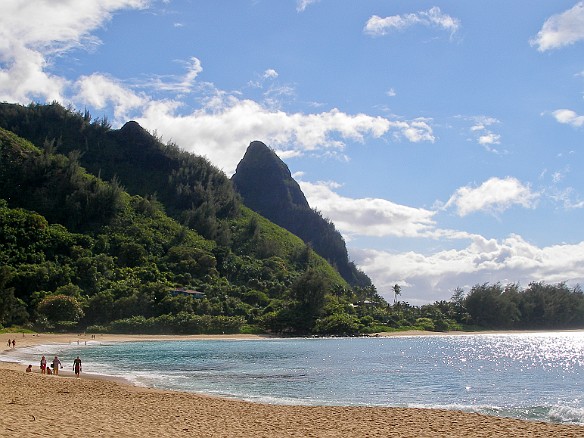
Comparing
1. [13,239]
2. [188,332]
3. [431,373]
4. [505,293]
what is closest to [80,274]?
[13,239]

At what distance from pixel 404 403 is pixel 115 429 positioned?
1583 centimetres

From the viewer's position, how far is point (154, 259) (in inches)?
4663

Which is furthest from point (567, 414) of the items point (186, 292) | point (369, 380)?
point (186, 292)

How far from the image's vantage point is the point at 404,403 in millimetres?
27938

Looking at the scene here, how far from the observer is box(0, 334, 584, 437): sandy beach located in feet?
55.1

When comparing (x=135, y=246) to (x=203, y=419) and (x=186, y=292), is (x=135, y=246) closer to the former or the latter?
(x=186, y=292)

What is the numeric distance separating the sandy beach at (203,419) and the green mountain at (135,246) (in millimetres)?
60816

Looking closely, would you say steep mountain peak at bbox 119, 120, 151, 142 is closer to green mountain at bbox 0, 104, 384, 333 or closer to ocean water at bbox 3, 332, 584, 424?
green mountain at bbox 0, 104, 384, 333

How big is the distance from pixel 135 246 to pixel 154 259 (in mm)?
4748

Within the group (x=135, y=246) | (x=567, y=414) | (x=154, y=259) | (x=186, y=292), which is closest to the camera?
(x=567, y=414)

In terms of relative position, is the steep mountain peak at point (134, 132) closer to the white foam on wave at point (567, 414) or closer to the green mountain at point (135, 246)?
the green mountain at point (135, 246)

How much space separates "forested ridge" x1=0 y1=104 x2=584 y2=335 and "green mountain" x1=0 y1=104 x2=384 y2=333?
0.29 metres

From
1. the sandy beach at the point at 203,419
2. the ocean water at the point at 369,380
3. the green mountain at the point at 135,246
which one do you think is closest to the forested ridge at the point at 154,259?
the green mountain at the point at 135,246

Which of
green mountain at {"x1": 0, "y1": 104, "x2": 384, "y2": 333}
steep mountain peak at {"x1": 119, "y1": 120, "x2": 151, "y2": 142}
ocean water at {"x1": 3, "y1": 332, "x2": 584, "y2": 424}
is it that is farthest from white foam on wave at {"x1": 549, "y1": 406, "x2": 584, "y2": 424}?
steep mountain peak at {"x1": 119, "y1": 120, "x2": 151, "y2": 142}
